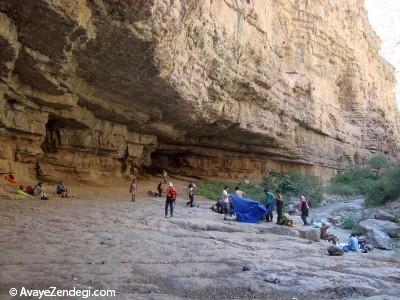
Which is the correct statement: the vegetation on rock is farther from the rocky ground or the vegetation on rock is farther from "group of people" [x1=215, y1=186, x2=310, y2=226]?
the rocky ground

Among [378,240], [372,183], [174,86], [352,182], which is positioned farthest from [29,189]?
[352,182]

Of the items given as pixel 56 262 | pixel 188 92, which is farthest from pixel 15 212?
pixel 188 92

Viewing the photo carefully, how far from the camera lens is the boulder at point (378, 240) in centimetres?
1234

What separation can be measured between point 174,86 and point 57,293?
502 inches

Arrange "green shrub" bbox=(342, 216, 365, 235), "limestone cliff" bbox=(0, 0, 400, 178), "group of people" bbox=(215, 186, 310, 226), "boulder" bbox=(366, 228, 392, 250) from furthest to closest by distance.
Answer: "green shrub" bbox=(342, 216, 365, 235)
"group of people" bbox=(215, 186, 310, 226)
"limestone cliff" bbox=(0, 0, 400, 178)
"boulder" bbox=(366, 228, 392, 250)

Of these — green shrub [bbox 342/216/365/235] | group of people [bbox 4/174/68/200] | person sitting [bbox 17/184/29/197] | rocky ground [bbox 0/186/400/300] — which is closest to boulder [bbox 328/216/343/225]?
green shrub [bbox 342/216/365/235]

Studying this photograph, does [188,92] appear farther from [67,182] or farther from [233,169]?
[233,169]

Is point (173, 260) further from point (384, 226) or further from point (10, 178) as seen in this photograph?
point (384, 226)

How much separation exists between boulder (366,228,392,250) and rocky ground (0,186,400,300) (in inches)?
103

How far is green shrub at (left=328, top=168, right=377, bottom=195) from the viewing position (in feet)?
94.2

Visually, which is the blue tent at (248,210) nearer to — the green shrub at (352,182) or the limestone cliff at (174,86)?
the limestone cliff at (174,86)

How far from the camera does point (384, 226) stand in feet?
48.9

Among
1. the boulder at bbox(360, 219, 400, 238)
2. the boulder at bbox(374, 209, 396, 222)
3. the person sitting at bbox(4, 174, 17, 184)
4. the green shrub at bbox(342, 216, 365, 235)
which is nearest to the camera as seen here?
the boulder at bbox(360, 219, 400, 238)

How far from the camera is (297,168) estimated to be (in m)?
30.7
